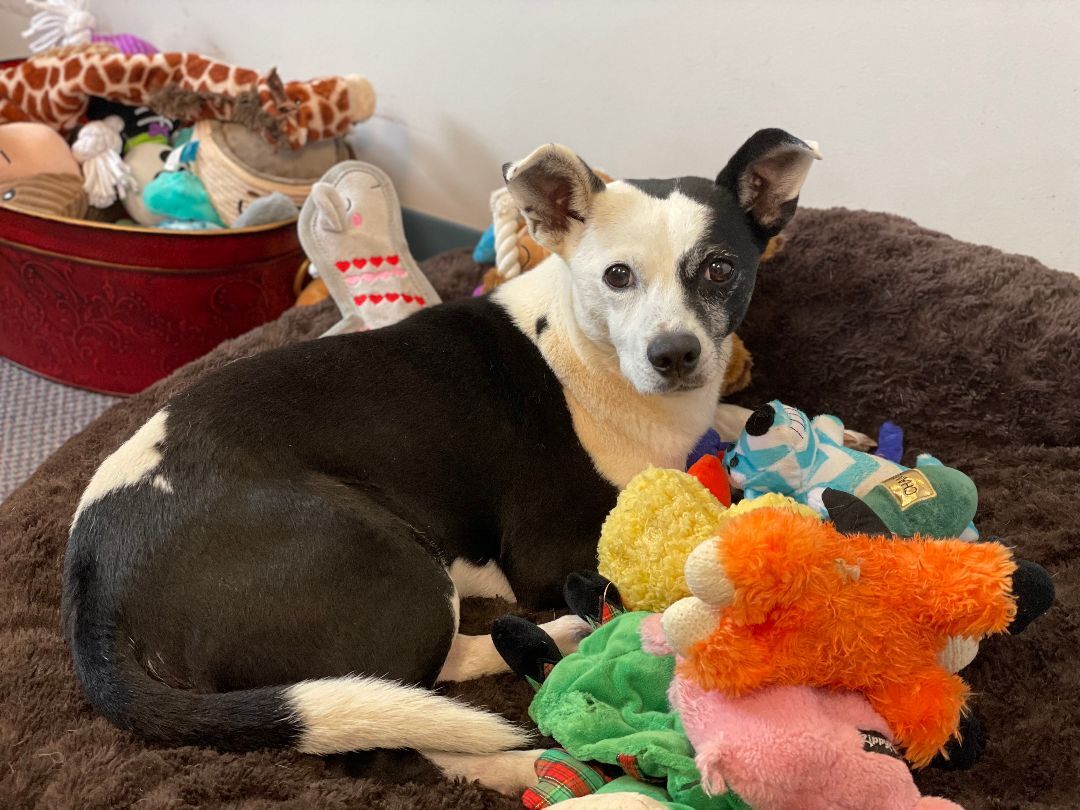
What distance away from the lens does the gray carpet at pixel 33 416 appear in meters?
2.86

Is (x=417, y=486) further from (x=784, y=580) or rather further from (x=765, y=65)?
(x=765, y=65)

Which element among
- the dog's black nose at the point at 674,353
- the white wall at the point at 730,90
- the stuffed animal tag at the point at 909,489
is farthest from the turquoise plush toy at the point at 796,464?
the white wall at the point at 730,90

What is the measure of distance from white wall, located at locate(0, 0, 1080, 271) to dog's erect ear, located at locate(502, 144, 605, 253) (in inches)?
42.9

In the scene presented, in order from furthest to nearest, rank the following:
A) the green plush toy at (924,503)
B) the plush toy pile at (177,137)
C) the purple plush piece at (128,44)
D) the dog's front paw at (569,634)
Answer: the purple plush piece at (128,44), the plush toy pile at (177,137), the dog's front paw at (569,634), the green plush toy at (924,503)

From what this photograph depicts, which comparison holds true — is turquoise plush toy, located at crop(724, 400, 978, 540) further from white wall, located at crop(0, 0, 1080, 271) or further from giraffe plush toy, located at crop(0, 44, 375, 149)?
giraffe plush toy, located at crop(0, 44, 375, 149)

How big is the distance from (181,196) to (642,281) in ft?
6.85

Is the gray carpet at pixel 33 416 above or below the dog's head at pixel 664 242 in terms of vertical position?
below

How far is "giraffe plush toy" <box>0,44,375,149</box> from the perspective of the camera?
310 cm

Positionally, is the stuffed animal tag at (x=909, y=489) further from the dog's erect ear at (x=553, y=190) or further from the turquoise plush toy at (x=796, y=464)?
the dog's erect ear at (x=553, y=190)

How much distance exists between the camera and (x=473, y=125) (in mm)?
3268

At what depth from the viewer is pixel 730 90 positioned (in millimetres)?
2643

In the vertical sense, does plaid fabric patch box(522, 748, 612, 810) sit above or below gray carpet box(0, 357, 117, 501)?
above

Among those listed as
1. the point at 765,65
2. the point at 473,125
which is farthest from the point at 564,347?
the point at 473,125

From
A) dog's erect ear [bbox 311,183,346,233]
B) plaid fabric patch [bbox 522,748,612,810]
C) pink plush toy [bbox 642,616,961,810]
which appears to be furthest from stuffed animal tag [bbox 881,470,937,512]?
dog's erect ear [bbox 311,183,346,233]
